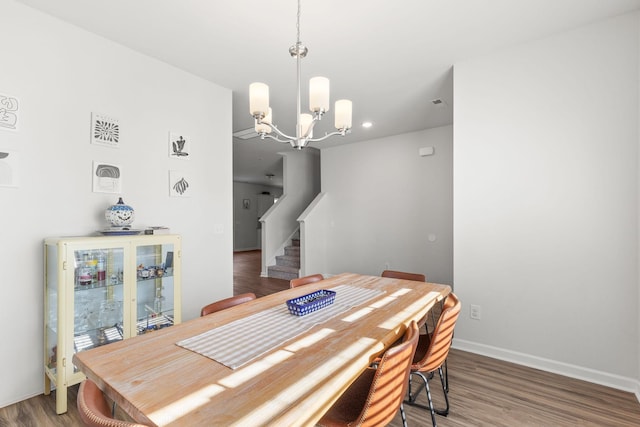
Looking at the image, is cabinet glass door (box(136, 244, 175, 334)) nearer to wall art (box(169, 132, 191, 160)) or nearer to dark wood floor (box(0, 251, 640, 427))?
dark wood floor (box(0, 251, 640, 427))

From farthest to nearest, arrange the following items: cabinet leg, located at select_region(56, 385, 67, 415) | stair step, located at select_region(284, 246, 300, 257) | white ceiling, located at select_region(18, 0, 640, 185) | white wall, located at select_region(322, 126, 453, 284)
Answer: stair step, located at select_region(284, 246, 300, 257) < white wall, located at select_region(322, 126, 453, 284) < white ceiling, located at select_region(18, 0, 640, 185) < cabinet leg, located at select_region(56, 385, 67, 415)

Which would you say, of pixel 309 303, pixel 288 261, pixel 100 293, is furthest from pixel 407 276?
pixel 288 261

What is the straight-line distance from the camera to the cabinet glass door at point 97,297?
207 centimetres

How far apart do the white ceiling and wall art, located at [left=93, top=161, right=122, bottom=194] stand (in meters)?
1.05

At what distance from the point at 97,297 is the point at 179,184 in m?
1.20

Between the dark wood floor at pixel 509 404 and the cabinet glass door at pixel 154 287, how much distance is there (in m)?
0.63

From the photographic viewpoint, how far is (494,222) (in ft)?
8.86

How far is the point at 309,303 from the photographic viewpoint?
166cm

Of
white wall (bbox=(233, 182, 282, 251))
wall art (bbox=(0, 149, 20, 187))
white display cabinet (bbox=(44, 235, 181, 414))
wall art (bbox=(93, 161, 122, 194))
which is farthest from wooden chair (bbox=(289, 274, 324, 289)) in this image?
white wall (bbox=(233, 182, 282, 251))

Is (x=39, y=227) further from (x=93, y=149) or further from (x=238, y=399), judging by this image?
(x=238, y=399)

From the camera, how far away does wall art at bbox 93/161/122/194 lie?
2.42 meters

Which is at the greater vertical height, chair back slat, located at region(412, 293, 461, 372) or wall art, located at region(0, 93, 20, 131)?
wall art, located at region(0, 93, 20, 131)

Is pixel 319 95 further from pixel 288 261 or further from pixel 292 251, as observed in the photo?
pixel 292 251

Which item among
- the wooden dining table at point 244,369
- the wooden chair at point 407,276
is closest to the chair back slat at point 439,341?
the wooden dining table at point 244,369
